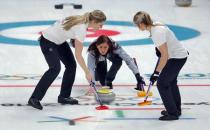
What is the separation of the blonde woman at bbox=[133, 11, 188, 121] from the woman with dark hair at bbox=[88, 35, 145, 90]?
130 cm

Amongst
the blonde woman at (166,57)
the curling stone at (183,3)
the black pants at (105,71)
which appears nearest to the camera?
the blonde woman at (166,57)

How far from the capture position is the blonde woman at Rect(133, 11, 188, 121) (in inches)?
206

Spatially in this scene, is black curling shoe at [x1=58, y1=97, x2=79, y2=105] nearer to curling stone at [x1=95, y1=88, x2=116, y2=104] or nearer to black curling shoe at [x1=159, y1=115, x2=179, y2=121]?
curling stone at [x1=95, y1=88, x2=116, y2=104]

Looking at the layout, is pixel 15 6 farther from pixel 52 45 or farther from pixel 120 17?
pixel 52 45

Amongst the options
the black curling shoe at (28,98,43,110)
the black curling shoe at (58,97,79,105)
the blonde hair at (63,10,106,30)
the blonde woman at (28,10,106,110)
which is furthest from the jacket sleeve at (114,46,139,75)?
the black curling shoe at (28,98,43,110)

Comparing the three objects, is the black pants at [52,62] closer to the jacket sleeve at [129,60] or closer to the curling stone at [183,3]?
the jacket sleeve at [129,60]

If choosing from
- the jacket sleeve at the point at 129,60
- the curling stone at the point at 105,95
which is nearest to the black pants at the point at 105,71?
the jacket sleeve at the point at 129,60

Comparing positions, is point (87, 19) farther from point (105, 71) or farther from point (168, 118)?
point (105, 71)

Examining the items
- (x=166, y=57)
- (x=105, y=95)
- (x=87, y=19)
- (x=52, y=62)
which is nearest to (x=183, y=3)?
(x=105, y=95)

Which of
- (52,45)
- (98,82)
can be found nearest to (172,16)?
(98,82)

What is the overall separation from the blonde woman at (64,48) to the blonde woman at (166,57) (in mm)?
558

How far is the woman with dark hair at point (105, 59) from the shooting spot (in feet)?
22.1

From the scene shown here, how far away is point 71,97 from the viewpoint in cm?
637

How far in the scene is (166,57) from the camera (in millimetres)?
5242
